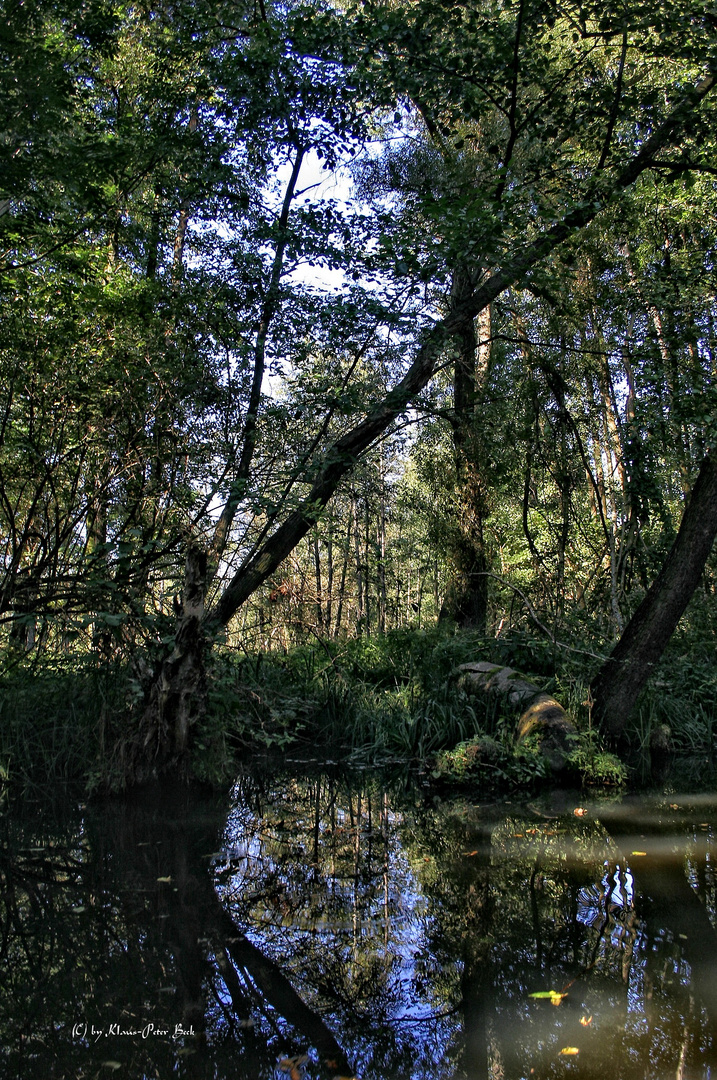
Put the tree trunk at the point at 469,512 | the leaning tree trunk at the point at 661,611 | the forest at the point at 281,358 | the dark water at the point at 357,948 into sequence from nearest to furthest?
the dark water at the point at 357,948
the forest at the point at 281,358
the leaning tree trunk at the point at 661,611
the tree trunk at the point at 469,512

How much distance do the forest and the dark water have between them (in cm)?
139

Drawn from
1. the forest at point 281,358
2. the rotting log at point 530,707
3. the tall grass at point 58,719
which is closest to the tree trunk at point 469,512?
the forest at point 281,358

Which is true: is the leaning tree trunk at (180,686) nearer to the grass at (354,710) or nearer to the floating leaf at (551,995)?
the grass at (354,710)

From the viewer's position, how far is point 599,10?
245 inches

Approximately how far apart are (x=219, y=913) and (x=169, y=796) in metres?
2.29

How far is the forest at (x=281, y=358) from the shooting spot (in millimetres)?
5484

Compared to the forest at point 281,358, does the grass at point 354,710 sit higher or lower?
lower

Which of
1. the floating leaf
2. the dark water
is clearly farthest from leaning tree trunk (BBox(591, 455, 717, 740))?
the floating leaf

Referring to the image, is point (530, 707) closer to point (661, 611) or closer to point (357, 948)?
point (661, 611)

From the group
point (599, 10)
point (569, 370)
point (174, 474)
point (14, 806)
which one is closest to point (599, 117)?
point (599, 10)

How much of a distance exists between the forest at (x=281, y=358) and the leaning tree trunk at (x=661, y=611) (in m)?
0.03

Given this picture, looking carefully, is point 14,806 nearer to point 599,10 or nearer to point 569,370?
point 569,370

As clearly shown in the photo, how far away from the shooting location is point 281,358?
7215 millimetres

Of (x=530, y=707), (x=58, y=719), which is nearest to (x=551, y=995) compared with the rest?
(x=530, y=707)
